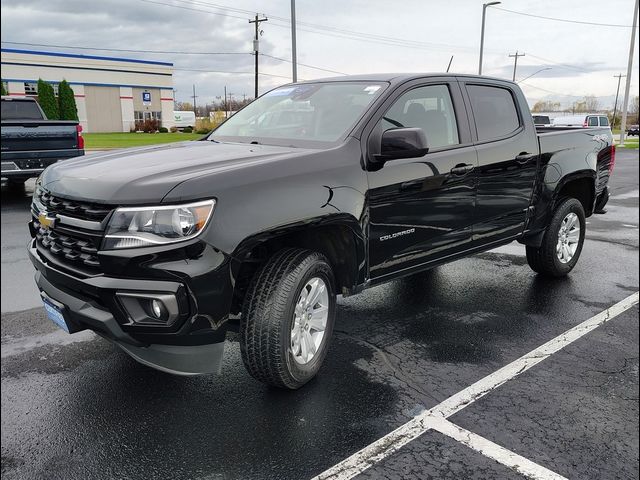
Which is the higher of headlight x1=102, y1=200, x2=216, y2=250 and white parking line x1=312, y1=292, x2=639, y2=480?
headlight x1=102, y1=200, x2=216, y2=250

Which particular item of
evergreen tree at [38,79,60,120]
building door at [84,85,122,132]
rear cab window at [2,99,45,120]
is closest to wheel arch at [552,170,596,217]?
rear cab window at [2,99,45,120]

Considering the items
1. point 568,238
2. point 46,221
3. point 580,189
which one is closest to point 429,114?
point 568,238

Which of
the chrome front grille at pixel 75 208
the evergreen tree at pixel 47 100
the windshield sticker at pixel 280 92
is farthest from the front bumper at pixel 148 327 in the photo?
the evergreen tree at pixel 47 100

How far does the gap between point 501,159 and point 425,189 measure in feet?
3.57

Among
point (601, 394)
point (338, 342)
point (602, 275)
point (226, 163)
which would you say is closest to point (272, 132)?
point (226, 163)

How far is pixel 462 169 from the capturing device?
4.26m

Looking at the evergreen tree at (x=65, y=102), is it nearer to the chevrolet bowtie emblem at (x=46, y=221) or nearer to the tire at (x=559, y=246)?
the tire at (x=559, y=246)

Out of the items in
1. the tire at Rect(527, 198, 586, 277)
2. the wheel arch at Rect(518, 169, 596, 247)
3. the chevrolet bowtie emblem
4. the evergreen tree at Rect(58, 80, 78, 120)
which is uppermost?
the evergreen tree at Rect(58, 80, 78, 120)

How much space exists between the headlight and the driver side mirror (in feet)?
4.46

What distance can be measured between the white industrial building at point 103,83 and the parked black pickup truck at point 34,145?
46021mm

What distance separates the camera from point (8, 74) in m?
49.7

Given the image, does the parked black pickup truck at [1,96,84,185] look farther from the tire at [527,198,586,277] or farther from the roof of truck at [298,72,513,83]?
the tire at [527,198,586,277]

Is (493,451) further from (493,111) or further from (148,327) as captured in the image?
(493,111)

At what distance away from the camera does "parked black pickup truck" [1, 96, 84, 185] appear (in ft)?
30.8
